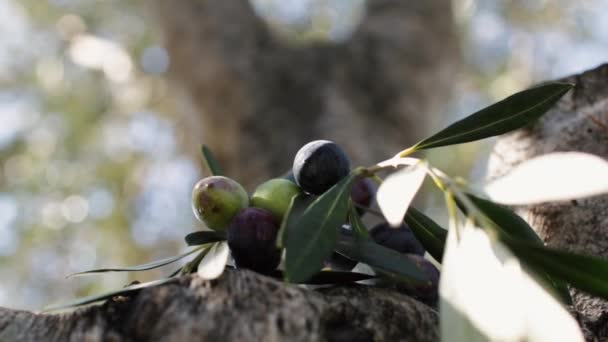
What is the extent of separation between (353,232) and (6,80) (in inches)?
226

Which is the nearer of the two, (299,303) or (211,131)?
(299,303)

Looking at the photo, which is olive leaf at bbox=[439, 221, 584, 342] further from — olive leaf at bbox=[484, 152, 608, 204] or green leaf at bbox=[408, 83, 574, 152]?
green leaf at bbox=[408, 83, 574, 152]

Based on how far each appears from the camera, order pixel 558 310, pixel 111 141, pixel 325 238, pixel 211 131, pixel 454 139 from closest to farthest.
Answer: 1. pixel 558 310
2. pixel 325 238
3. pixel 454 139
4. pixel 211 131
5. pixel 111 141

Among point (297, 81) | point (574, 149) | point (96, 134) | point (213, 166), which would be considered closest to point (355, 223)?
point (213, 166)

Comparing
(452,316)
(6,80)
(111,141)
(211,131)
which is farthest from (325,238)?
(6,80)

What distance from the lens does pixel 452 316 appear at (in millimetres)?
536

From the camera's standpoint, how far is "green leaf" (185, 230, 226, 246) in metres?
0.75

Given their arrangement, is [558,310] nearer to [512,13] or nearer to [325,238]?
[325,238]

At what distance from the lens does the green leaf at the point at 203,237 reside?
0.75 metres

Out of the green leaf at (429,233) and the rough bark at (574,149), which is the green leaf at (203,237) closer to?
the green leaf at (429,233)

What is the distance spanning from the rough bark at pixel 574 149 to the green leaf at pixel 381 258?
269mm

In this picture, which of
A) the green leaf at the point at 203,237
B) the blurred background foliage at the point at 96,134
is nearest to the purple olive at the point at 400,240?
the green leaf at the point at 203,237

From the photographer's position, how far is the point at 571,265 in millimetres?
591

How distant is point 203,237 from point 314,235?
0.20 meters
